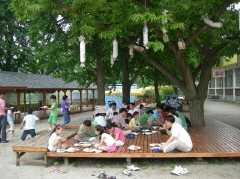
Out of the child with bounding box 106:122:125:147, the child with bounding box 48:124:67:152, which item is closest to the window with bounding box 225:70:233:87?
the child with bounding box 106:122:125:147

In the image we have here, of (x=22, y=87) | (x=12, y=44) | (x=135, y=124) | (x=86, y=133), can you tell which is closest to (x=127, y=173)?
(x=86, y=133)

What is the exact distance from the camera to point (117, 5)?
7527 millimetres

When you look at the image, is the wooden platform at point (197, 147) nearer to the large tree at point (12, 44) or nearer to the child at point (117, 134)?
the child at point (117, 134)

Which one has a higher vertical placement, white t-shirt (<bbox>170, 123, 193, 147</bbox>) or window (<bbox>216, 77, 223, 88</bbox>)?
window (<bbox>216, 77, 223, 88</bbox>)

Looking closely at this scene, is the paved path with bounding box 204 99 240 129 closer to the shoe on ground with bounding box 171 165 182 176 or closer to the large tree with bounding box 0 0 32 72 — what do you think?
the shoe on ground with bounding box 171 165 182 176

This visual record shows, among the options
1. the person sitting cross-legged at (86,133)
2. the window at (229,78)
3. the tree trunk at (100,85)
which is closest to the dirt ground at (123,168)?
the person sitting cross-legged at (86,133)

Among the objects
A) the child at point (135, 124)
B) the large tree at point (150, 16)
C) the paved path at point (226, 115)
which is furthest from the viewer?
the paved path at point (226, 115)

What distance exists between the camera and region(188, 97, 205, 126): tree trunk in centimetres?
985

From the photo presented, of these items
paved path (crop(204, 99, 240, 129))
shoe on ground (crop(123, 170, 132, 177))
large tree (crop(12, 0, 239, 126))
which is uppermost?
large tree (crop(12, 0, 239, 126))

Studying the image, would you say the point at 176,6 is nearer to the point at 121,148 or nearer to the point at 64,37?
the point at 121,148

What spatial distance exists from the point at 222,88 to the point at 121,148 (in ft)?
106

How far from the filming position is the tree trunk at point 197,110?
9852 millimetres

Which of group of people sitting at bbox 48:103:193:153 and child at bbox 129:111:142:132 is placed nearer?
A: group of people sitting at bbox 48:103:193:153

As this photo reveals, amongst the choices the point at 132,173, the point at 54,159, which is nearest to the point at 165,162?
the point at 132,173
